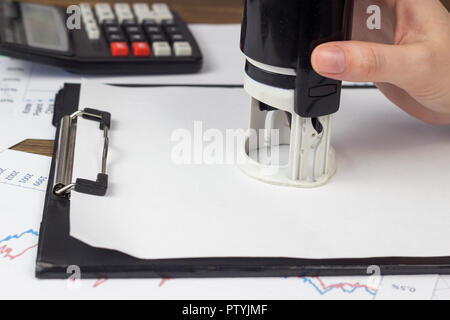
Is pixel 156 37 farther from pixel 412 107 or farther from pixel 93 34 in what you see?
pixel 412 107

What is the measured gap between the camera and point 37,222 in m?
0.46

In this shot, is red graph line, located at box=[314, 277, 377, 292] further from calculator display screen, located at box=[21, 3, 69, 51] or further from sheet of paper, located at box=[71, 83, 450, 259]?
calculator display screen, located at box=[21, 3, 69, 51]

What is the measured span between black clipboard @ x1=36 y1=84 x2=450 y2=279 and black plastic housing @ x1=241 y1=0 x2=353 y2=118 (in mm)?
119

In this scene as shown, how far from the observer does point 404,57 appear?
490 mm

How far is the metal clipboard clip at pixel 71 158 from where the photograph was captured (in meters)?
0.47

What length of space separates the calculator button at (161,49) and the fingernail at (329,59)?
31cm

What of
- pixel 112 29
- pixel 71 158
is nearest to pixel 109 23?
pixel 112 29

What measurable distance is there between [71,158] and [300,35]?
206mm

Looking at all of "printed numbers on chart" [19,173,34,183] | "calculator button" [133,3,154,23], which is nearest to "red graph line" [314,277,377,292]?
"printed numbers on chart" [19,173,34,183]

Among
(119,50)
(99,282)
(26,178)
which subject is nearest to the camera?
(99,282)

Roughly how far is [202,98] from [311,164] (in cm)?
18

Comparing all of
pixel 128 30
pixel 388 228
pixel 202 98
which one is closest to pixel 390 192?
pixel 388 228

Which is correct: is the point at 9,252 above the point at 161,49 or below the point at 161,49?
below

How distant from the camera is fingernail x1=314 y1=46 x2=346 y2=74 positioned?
45 centimetres
